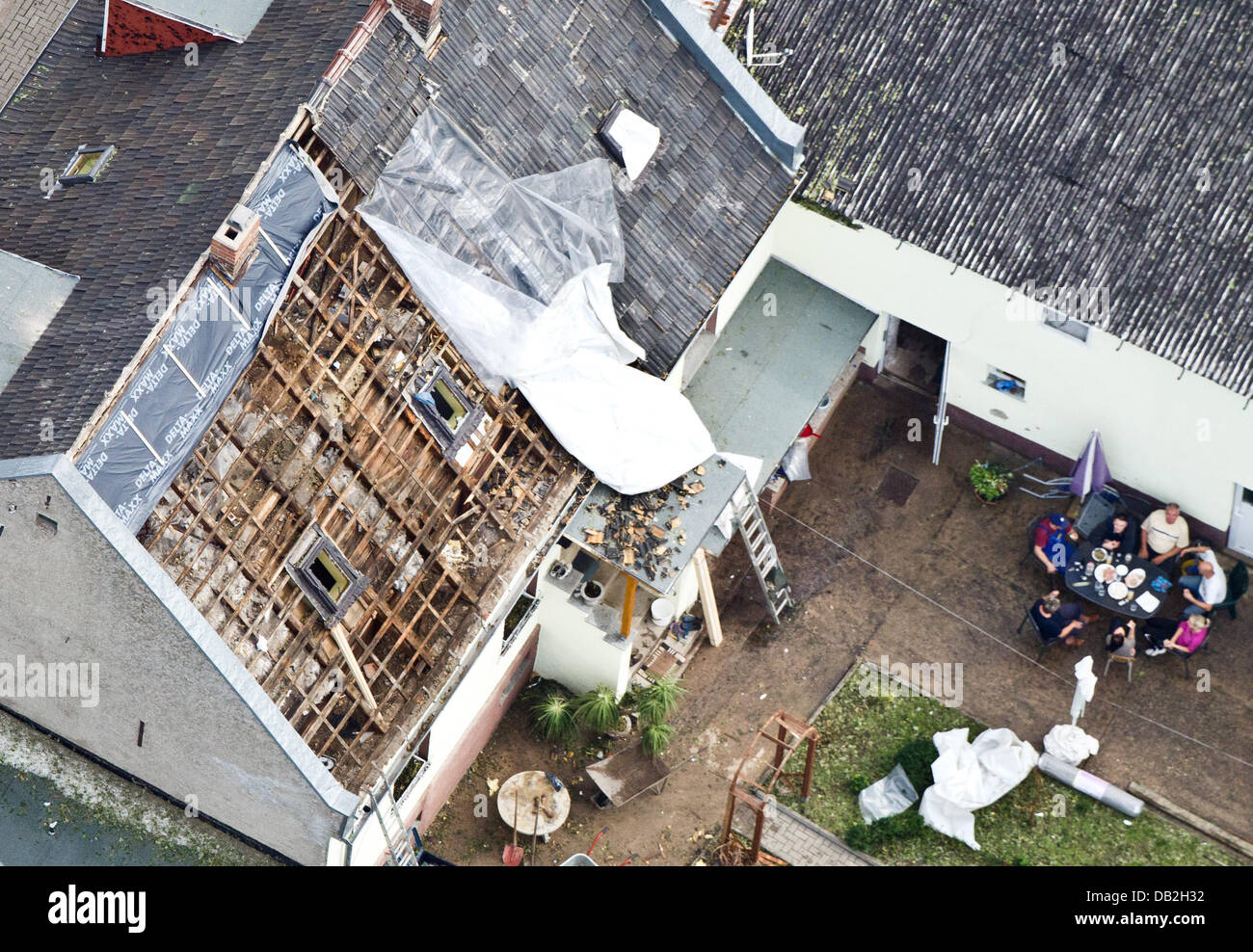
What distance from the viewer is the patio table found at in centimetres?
3291

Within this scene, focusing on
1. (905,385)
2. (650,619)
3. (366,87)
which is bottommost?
(650,619)

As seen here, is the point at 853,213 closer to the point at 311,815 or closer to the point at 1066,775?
the point at 1066,775

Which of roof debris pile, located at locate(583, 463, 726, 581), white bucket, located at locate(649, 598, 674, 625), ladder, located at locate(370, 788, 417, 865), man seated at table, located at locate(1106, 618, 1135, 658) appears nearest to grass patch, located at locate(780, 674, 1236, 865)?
man seated at table, located at locate(1106, 618, 1135, 658)

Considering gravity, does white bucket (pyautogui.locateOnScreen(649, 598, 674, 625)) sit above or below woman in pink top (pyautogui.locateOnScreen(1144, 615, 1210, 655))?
below

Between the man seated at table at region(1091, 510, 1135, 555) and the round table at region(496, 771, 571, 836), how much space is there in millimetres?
11223

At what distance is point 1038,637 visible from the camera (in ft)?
111

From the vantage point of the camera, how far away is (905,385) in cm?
3678

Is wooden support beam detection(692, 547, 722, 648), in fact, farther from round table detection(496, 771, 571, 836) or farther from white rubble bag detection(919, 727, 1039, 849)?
white rubble bag detection(919, 727, 1039, 849)

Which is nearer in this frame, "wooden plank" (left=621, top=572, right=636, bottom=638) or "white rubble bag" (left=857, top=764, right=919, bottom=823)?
"wooden plank" (left=621, top=572, right=636, bottom=638)

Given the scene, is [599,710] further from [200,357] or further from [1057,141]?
[1057,141]

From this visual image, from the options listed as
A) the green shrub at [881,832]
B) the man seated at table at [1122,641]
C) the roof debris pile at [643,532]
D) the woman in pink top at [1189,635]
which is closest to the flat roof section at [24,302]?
the roof debris pile at [643,532]

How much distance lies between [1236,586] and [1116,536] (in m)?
2.40
